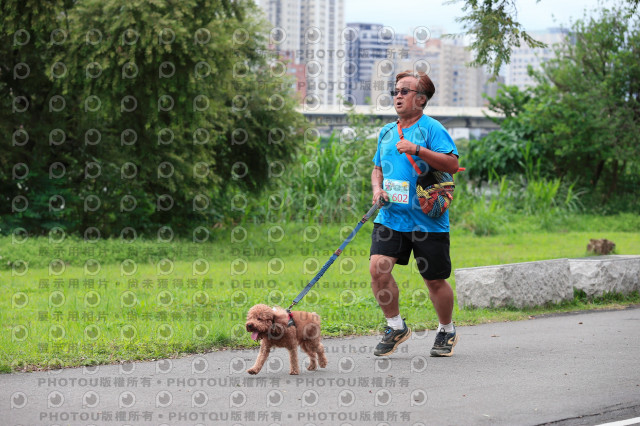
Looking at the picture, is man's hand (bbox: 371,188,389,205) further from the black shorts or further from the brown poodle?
the brown poodle

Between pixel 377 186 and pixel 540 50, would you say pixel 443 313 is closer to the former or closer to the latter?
pixel 377 186

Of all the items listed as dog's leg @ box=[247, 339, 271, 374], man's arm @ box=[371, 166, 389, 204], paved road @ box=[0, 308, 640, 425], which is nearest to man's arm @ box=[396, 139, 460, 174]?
man's arm @ box=[371, 166, 389, 204]

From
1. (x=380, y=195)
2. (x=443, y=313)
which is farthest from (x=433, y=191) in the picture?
(x=443, y=313)

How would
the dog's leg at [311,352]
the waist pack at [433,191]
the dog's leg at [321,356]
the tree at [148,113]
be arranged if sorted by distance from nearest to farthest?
the dog's leg at [311,352]
the dog's leg at [321,356]
the waist pack at [433,191]
the tree at [148,113]

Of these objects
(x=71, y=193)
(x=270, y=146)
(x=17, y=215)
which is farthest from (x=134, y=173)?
(x=270, y=146)

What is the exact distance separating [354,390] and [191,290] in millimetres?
5888

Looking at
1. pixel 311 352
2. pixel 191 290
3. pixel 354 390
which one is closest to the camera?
pixel 354 390

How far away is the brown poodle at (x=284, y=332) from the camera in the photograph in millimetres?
5676

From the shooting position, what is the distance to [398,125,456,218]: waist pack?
644cm

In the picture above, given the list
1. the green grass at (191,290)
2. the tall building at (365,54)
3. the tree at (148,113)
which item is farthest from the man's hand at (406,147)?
the tree at (148,113)

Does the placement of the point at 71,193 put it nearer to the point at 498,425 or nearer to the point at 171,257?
the point at 171,257

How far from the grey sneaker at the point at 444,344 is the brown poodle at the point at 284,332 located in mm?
1072

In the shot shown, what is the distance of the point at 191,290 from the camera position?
36.8 ft

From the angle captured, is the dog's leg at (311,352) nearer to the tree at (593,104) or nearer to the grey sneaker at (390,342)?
the grey sneaker at (390,342)
